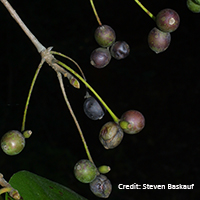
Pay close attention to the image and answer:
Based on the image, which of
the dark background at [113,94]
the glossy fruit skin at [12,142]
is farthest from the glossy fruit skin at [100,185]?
the dark background at [113,94]

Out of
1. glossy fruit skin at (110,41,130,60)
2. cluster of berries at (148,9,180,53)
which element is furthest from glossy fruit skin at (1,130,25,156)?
cluster of berries at (148,9,180,53)

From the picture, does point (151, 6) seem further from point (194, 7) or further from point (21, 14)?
point (194, 7)

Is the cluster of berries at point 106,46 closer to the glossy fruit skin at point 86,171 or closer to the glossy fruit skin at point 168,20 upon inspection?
the glossy fruit skin at point 168,20

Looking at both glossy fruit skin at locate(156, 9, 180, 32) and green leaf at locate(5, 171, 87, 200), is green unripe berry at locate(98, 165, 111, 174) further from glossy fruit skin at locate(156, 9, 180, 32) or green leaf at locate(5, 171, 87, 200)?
glossy fruit skin at locate(156, 9, 180, 32)

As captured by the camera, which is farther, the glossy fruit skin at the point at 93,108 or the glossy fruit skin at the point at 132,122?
the glossy fruit skin at the point at 93,108

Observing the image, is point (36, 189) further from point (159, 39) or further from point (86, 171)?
point (159, 39)

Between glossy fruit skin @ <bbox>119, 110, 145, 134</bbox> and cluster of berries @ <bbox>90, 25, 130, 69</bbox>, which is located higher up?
cluster of berries @ <bbox>90, 25, 130, 69</bbox>
